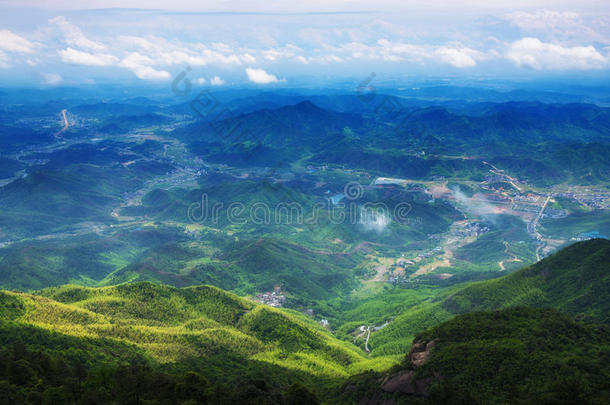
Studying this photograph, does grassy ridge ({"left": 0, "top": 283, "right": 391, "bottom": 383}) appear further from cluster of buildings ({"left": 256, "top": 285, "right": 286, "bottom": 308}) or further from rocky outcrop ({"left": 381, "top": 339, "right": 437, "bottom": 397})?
cluster of buildings ({"left": 256, "top": 285, "right": 286, "bottom": 308})

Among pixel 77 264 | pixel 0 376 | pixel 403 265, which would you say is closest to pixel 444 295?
pixel 403 265

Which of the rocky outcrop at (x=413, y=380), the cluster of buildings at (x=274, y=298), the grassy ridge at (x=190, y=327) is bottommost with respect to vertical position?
the cluster of buildings at (x=274, y=298)

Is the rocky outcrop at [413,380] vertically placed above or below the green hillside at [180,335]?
above

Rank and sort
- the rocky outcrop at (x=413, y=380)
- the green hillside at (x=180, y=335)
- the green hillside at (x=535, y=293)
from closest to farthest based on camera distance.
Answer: the rocky outcrop at (x=413, y=380), the green hillside at (x=180, y=335), the green hillside at (x=535, y=293)

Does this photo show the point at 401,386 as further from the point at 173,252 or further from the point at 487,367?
the point at 173,252

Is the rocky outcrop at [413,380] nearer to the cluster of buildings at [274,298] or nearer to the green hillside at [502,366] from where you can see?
the green hillside at [502,366]

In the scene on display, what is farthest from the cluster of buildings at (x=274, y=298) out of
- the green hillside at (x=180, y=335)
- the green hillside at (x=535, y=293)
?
the green hillside at (x=535, y=293)

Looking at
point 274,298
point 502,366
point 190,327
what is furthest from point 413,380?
point 274,298

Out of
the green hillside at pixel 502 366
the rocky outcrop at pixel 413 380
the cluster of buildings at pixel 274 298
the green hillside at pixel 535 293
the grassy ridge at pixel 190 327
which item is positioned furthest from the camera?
the cluster of buildings at pixel 274 298
